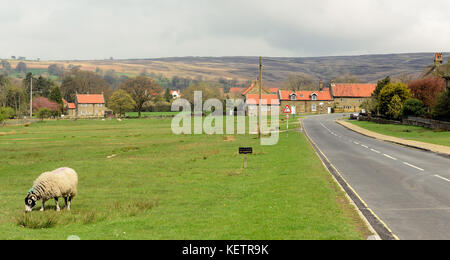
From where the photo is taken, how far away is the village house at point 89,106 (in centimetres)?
17662

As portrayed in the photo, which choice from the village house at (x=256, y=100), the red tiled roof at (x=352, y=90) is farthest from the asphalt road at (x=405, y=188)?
the red tiled roof at (x=352, y=90)

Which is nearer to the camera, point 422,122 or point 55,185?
point 55,185

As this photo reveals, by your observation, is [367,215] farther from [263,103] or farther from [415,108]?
[263,103]

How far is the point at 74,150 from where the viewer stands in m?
47.2

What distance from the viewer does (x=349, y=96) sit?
163m

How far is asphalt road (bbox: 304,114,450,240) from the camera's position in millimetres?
12828

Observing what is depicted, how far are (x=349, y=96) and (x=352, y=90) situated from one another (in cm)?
297

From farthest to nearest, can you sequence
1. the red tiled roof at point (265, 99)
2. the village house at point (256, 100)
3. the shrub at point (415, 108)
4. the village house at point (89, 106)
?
the village house at point (89, 106)
the red tiled roof at point (265, 99)
the village house at point (256, 100)
the shrub at point (415, 108)

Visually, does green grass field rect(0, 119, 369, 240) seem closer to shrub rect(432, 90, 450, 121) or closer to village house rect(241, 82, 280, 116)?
shrub rect(432, 90, 450, 121)

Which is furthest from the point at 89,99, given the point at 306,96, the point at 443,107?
the point at 443,107

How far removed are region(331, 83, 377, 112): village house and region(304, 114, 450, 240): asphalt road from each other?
13166 centimetres

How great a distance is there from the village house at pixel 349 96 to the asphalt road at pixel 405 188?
132 meters

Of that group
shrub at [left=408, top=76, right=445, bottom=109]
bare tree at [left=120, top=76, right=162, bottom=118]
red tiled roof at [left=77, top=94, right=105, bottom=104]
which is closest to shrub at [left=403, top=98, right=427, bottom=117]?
shrub at [left=408, top=76, right=445, bottom=109]

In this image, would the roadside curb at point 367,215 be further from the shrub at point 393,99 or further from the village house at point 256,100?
the village house at point 256,100
